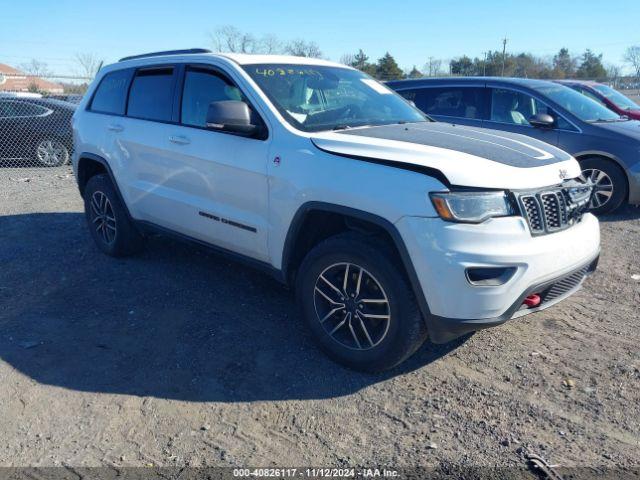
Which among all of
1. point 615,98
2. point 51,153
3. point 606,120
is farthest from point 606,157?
point 51,153

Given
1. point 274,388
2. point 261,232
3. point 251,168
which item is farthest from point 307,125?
point 274,388

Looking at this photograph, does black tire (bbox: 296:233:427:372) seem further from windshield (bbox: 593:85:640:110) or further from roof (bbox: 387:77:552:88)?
windshield (bbox: 593:85:640:110)

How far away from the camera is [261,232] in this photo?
3994 mm

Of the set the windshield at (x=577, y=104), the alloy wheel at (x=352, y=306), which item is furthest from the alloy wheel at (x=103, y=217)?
the windshield at (x=577, y=104)

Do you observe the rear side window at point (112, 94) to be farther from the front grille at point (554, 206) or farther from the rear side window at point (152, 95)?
the front grille at point (554, 206)

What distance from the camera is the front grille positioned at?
10.5 ft

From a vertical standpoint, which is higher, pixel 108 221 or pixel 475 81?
pixel 475 81

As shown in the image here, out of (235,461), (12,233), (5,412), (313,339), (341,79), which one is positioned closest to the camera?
→ (235,461)

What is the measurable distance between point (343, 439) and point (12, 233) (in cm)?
554

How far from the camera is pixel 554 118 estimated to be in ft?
25.1

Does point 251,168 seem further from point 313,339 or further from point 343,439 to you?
point 343,439

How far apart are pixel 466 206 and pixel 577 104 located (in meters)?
5.85

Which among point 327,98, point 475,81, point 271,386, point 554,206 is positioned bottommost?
point 271,386

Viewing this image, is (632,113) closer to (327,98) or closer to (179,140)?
(327,98)
